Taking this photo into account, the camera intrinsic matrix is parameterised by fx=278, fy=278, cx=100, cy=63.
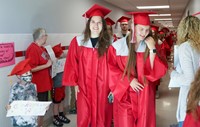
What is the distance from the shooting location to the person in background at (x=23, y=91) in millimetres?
2918

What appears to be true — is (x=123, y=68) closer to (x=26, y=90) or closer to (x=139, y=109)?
(x=139, y=109)

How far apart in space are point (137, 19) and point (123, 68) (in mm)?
491

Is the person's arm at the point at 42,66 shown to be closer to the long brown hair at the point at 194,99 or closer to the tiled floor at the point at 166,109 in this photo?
the tiled floor at the point at 166,109

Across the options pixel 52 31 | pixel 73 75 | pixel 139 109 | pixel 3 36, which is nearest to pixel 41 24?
pixel 52 31

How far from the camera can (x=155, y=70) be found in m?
2.60

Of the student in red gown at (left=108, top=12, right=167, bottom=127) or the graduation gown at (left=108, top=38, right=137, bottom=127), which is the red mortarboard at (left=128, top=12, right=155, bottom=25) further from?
the graduation gown at (left=108, top=38, right=137, bottom=127)

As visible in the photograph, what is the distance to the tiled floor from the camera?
14.9ft

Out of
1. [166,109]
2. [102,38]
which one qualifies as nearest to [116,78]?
[102,38]

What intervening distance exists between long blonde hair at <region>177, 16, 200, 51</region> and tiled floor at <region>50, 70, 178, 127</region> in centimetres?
213

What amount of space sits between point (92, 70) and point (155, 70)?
0.77 metres

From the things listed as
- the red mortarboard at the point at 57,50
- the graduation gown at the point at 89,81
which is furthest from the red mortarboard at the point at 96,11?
the red mortarboard at the point at 57,50

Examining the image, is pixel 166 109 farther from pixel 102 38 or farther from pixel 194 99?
pixel 194 99

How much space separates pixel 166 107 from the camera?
553 centimetres

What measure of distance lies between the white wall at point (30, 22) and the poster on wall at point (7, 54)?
0.17 ft
